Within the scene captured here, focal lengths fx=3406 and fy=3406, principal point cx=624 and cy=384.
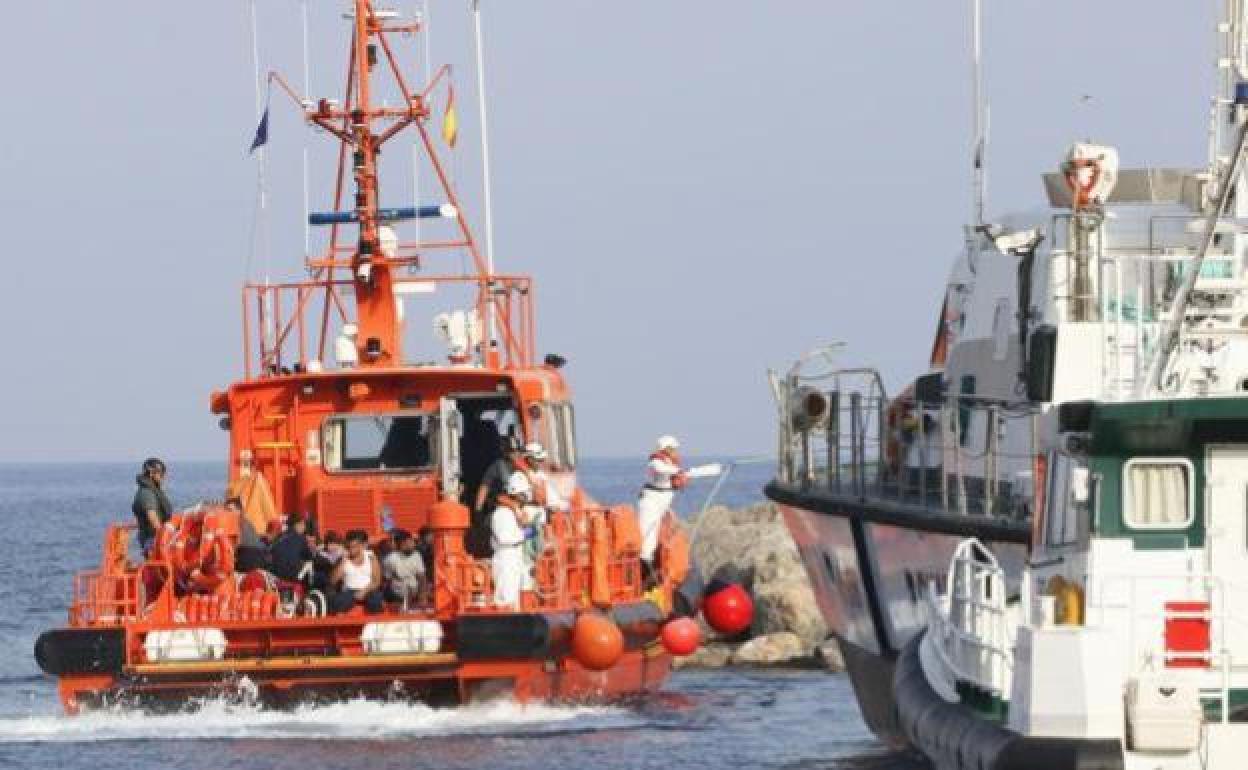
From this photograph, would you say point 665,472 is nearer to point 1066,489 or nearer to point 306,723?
point 306,723

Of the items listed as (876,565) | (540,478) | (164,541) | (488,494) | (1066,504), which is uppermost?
(1066,504)

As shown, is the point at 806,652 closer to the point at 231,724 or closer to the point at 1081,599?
the point at 231,724

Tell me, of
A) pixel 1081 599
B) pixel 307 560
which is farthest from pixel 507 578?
pixel 1081 599

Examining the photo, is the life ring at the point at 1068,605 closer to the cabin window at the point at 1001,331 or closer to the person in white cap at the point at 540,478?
the cabin window at the point at 1001,331

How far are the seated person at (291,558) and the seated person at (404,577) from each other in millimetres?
670

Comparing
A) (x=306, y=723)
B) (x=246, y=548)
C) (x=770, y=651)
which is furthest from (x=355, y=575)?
(x=770, y=651)

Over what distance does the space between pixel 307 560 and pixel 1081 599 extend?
999 cm

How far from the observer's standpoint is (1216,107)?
21312mm

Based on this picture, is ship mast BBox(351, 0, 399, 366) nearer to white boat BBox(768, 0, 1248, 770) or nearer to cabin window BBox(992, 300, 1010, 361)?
white boat BBox(768, 0, 1248, 770)

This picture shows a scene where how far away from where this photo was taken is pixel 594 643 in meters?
23.7

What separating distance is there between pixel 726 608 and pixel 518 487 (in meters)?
3.67

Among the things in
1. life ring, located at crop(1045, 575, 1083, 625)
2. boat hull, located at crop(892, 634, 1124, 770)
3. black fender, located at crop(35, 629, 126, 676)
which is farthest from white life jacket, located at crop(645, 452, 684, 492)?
life ring, located at crop(1045, 575, 1083, 625)

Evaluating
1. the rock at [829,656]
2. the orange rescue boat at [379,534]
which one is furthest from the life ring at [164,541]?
the rock at [829,656]

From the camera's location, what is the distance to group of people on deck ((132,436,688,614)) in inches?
933
